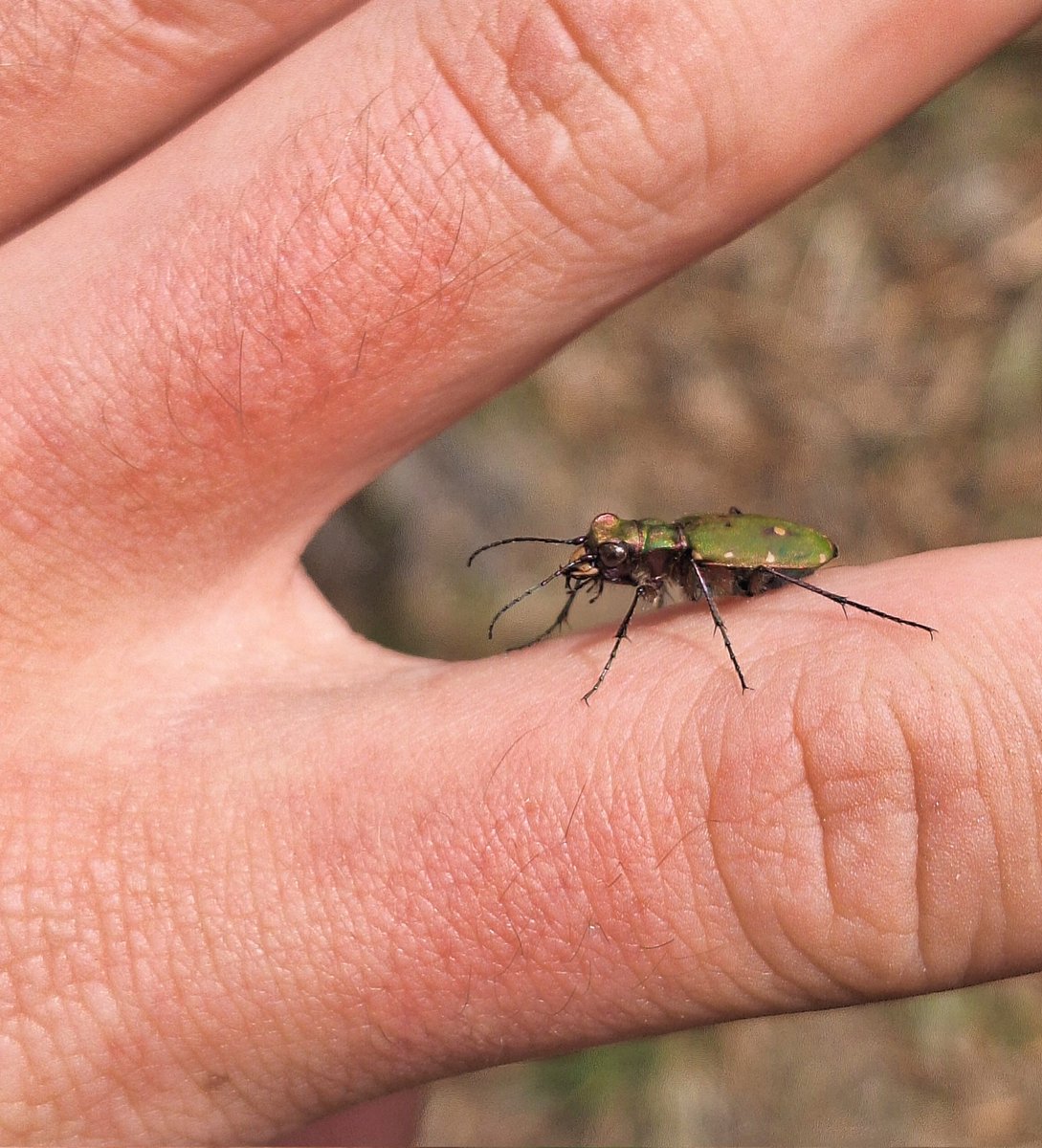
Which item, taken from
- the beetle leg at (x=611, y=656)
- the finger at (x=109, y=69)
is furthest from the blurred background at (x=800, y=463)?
the finger at (x=109, y=69)

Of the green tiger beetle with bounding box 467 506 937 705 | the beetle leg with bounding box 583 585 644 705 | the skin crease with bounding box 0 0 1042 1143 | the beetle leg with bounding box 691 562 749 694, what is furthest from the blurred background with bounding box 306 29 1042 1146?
the skin crease with bounding box 0 0 1042 1143

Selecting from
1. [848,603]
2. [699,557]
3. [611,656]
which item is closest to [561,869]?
[611,656]

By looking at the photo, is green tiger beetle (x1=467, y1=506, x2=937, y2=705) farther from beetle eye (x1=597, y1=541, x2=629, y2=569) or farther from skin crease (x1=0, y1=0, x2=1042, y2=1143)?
skin crease (x1=0, y1=0, x2=1042, y2=1143)

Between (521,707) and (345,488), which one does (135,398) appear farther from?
(521,707)

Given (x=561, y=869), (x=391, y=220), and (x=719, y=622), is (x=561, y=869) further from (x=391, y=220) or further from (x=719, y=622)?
(x=391, y=220)

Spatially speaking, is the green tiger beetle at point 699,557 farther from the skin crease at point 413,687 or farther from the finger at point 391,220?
the finger at point 391,220

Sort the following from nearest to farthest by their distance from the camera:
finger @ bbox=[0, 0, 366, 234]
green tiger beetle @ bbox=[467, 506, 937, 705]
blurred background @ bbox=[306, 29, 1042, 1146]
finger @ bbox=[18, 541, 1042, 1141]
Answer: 1. finger @ bbox=[18, 541, 1042, 1141]
2. finger @ bbox=[0, 0, 366, 234]
3. green tiger beetle @ bbox=[467, 506, 937, 705]
4. blurred background @ bbox=[306, 29, 1042, 1146]
